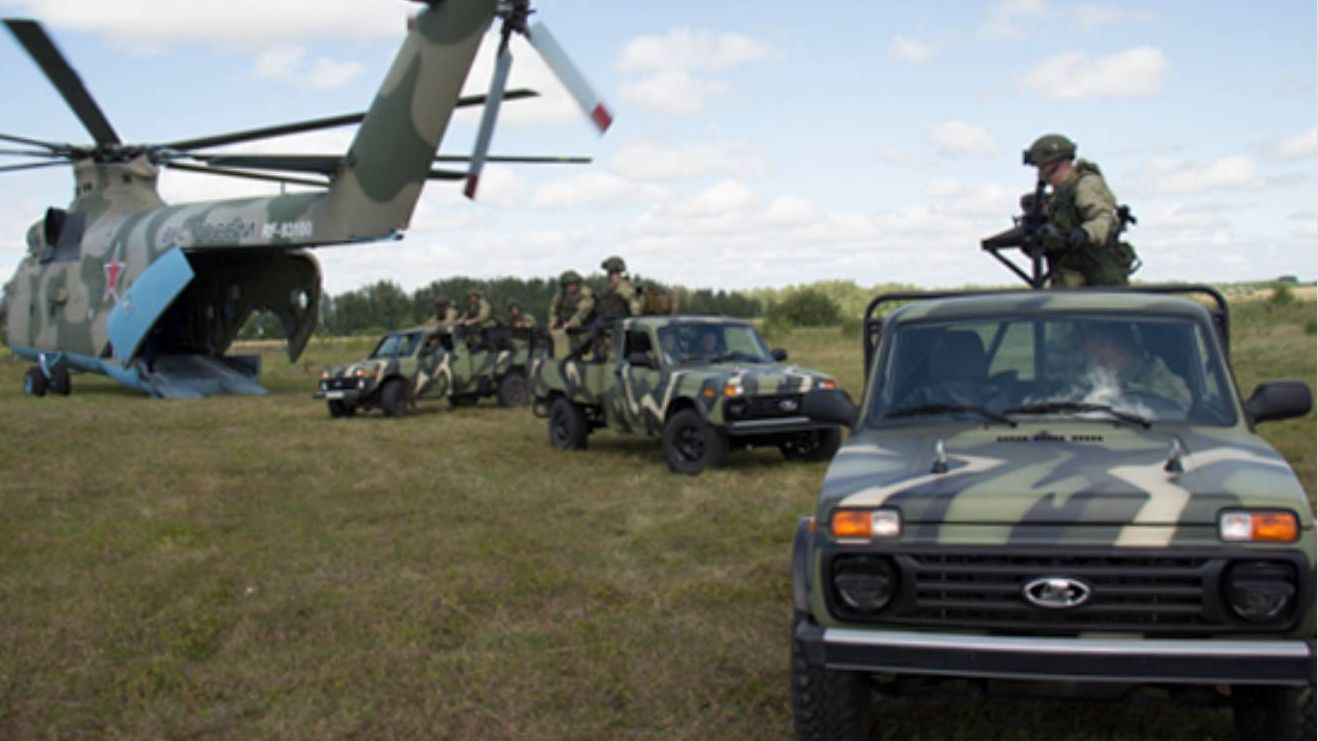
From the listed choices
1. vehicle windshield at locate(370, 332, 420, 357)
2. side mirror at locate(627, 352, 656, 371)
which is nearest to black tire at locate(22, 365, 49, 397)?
vehicle windshield at locate(370, 332, 420, 357)

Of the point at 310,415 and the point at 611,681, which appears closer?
the point at 611,681

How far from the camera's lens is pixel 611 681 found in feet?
17.8

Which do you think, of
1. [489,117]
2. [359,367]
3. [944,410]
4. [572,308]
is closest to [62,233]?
[359,367]

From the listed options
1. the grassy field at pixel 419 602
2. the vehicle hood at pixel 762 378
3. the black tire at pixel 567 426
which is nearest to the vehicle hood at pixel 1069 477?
the grassy field at pixel 419 602

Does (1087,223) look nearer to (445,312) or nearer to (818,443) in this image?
Result: (818,443)

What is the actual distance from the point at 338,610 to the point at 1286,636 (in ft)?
15.2

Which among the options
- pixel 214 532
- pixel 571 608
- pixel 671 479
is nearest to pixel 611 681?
pixel 571 608

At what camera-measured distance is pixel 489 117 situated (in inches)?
709

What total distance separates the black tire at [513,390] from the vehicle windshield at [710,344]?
8.46 metres

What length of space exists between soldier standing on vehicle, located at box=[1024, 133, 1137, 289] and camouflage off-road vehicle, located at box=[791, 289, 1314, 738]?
259 cm

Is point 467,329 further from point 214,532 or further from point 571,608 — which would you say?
point 571,608

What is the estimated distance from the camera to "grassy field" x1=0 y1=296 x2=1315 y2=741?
5.02m

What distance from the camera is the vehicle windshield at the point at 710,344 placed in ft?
41.2

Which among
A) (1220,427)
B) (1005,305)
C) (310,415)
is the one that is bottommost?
(310,415)
